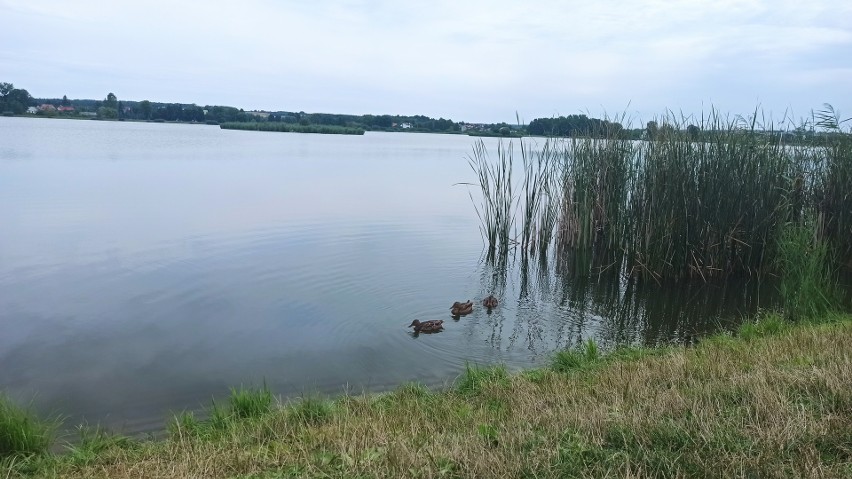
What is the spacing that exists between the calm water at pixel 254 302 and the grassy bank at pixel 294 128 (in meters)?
58.7

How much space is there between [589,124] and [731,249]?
3.77 metres

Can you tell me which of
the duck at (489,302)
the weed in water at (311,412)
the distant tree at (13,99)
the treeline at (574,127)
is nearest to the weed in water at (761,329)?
the duck at (489,302)

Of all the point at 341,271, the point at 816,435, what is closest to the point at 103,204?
the point at 341,271

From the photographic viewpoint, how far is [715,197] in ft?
34.8

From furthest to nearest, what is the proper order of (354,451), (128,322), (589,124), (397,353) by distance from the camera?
(589,124) < (128,322) < (397,353) < (354,451)

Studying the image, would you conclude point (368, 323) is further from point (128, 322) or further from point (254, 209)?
point (254, 209)

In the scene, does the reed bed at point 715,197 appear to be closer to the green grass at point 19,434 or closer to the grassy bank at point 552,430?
the grassy bank at point 552,430

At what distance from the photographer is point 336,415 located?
181 inches

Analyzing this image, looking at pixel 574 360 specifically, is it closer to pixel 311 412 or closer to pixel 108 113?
pixel 311 412

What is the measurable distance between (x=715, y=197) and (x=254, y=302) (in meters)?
7.49

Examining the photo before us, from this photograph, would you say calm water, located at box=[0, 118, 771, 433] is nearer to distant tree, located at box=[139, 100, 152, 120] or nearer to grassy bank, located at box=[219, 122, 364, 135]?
Answer: grassy bank, located at box=[219, 122, 364, 135]

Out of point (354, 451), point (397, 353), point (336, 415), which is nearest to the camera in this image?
point (354, 451)

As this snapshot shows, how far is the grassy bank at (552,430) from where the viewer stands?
314 centimetres

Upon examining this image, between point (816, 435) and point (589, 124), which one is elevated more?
point (589, 124)
